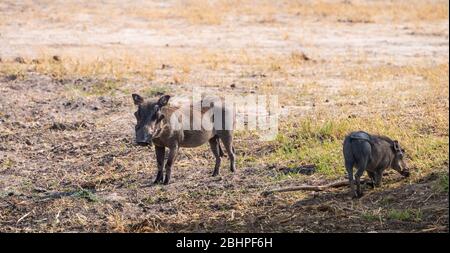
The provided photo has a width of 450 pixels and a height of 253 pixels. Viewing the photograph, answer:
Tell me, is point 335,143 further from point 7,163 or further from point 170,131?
point 7,163

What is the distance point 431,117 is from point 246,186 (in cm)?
333

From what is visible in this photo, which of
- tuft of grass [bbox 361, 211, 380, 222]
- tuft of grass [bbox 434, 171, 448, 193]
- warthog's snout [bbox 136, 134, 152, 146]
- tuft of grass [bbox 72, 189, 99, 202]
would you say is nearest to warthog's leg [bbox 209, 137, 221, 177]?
warthog's snout [bbox 136, 134, 152, 146]

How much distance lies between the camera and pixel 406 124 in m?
11.1

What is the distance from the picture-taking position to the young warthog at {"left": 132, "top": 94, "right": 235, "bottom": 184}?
8.84m

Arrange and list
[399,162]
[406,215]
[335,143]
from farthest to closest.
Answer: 1. [335,143]
2. [399,162]
3. [406,215]

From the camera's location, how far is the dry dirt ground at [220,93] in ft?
26.6

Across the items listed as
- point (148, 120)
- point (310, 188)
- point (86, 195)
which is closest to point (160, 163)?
point (148, 120)

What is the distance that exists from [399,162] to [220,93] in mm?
5714

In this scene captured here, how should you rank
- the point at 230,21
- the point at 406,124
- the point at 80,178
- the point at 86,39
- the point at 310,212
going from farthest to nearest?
the point at 230,21 < the point at 86,39 < the point at 406,124 < the point at 80,178 < the point at 310,212

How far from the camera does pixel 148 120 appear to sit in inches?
348

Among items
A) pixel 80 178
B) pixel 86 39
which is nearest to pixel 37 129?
pixel 80 178

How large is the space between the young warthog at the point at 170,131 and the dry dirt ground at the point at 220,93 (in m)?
0.25
